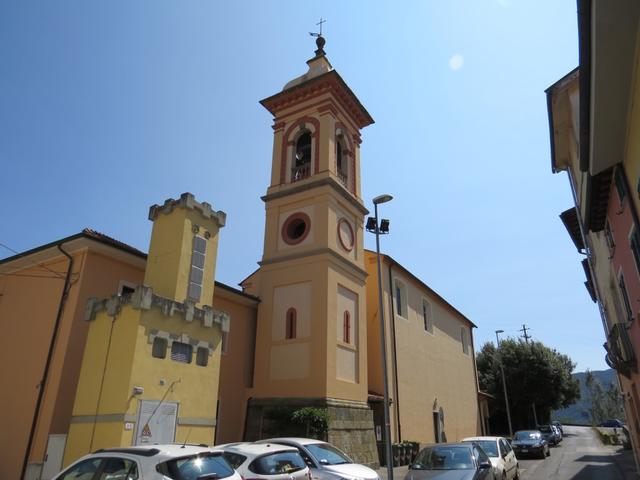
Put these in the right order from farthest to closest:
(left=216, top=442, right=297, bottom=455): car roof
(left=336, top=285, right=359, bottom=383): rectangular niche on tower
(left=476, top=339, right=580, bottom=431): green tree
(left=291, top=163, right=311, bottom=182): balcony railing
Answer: (left=476, top=339, right=580, bottom=431): green tree < (left=291, top=163, right=311, bottom=182): balcony railing < (left=336, top=285, right=359, bottom=383): rectangular niche on tower < (left=216, top=442, right=297, bottom=455): car roof

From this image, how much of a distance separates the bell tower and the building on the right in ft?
29.8

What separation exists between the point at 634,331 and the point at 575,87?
7.00 meters

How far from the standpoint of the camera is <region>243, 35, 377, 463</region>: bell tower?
17328mm

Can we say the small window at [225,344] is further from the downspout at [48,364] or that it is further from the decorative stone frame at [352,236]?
the decorative stone frame at [352,236]

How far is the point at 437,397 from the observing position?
2770cm

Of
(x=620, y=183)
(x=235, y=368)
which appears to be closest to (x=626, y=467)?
(x=620, y=183)

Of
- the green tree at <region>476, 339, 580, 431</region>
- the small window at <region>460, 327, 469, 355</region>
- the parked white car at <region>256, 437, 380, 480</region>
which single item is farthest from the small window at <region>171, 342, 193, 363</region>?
the green tree at <region>476, 339, 580, 431</region>

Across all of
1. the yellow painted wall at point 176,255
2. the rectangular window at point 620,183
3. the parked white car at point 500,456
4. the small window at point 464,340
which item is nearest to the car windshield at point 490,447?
the parked white car at point 500,456

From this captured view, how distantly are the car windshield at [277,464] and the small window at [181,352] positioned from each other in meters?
5.03

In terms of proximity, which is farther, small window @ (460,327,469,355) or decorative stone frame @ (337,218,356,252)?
small window @ (460,327,469,355)

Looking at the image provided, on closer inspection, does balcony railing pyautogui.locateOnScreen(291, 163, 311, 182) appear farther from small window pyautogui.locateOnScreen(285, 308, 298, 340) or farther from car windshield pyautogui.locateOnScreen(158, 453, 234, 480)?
car windshield pyautogui.locateOnScreen(158, 453, 234, 480)

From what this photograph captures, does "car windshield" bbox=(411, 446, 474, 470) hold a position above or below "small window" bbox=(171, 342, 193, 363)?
below

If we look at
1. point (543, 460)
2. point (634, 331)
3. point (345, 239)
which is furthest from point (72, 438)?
point (543, 460)

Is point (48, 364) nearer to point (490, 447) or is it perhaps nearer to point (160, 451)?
point (160, 451)
